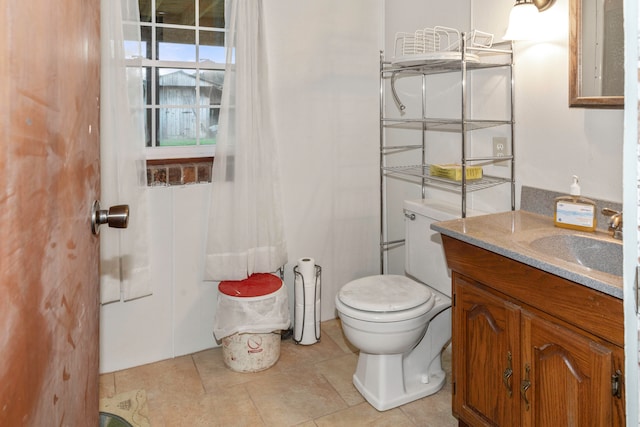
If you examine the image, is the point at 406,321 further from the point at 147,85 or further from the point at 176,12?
the point at 176,12

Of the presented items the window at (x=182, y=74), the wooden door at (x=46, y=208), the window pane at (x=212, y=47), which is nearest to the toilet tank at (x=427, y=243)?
the window at (x=182, y=74)

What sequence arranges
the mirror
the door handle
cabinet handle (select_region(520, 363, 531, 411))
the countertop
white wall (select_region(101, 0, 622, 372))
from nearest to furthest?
the door handle < the countertop < cabinet handle (select_region(520, 363, 531, 411)) < the mirror < white wall (select_region(101, 0, 622, 372))

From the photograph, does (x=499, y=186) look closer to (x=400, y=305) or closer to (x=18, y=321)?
(x=400, y=305)

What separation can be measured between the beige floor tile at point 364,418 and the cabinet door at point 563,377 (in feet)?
2.08

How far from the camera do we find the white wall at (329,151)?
1993 mm

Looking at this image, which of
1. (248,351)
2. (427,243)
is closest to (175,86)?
(248,351)

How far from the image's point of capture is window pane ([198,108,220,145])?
2619 mm

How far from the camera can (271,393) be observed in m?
2.27

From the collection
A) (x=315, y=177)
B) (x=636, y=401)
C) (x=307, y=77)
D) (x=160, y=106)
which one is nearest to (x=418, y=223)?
(x=315, y=177)

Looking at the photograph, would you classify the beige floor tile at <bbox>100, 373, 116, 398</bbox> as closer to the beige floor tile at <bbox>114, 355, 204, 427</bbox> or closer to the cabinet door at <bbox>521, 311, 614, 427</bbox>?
the beige floor tile at <bbox>114, 355, 204, 427</bbox>

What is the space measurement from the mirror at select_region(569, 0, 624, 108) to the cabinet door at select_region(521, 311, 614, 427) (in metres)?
0.82

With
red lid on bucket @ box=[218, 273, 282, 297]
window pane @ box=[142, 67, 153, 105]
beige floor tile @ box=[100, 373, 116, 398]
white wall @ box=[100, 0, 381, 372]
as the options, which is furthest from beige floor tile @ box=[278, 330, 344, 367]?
window pane @ box=[142, 67, 153, 105]

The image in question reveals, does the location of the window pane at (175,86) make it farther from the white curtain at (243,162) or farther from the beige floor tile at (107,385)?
the beige floor tile at (107,385)

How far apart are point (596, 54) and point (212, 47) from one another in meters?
1.81
